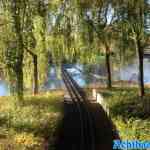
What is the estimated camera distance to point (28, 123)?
13320mm

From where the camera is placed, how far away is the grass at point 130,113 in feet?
38.1

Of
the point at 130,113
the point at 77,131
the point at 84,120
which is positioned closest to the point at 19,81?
the point at 84,120

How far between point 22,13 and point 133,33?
4.94 m

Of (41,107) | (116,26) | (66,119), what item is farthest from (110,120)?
(116,26)

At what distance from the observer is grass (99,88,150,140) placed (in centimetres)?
1162

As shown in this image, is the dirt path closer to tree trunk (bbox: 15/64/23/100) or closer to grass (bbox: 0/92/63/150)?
grass (bbox: 0/92/63/150)

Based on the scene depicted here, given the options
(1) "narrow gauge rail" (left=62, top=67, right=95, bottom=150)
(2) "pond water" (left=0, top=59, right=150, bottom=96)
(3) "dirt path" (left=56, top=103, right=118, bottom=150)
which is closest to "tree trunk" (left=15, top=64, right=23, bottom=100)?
(3) "dirt path" (left=56, top=103, right=118, bottom=150)

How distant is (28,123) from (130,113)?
3.71m

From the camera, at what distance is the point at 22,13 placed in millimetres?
16922

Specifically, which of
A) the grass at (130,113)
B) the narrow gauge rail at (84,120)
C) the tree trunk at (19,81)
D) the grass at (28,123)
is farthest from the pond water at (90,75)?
the tree trunk at (19,81)

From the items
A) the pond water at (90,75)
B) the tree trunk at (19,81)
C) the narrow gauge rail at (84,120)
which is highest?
the tree trunk at (19,81)

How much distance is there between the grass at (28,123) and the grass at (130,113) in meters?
2.08

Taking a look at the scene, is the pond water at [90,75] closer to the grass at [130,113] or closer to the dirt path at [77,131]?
the grass at [130,113]

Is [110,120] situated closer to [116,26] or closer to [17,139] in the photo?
[17,139]
